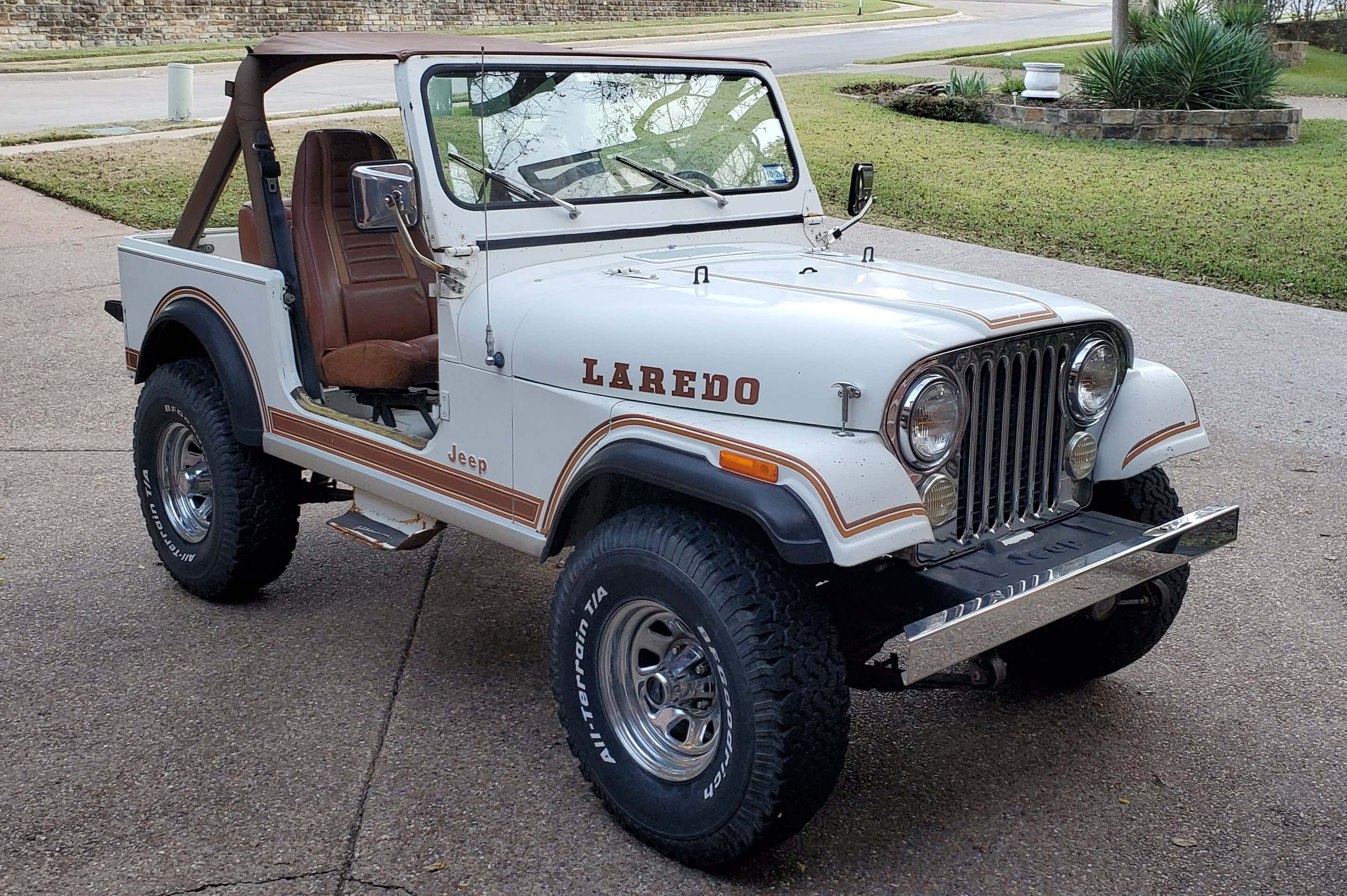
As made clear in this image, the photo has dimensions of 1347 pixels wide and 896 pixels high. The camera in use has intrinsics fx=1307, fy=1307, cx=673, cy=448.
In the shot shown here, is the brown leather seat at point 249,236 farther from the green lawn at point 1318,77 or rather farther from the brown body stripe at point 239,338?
the green lawn at point 1318,77

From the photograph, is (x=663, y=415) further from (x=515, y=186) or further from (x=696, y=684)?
(x=515, y=186)

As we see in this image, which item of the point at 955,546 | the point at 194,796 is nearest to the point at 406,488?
the point at 194,796

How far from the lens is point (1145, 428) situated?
3.53m

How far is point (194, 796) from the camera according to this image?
339cm

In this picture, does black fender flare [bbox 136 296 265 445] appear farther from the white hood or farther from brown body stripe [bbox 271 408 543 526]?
the white hood

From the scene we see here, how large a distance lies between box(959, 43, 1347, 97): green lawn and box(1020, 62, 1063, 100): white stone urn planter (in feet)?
3.71

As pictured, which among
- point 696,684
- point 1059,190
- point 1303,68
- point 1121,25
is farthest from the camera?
point 1303,68

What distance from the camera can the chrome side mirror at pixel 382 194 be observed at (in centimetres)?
335

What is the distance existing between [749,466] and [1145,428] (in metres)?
1.28

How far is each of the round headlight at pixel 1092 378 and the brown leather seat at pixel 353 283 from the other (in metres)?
2.00

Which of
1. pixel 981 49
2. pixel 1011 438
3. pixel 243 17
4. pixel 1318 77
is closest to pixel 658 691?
pixel 1011 438

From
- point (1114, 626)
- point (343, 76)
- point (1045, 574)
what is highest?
point (343, 76)

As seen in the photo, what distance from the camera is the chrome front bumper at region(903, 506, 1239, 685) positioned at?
280 centimetres

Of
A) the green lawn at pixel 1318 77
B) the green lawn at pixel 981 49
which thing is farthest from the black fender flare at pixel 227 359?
the green lawn at pixel 981 49
